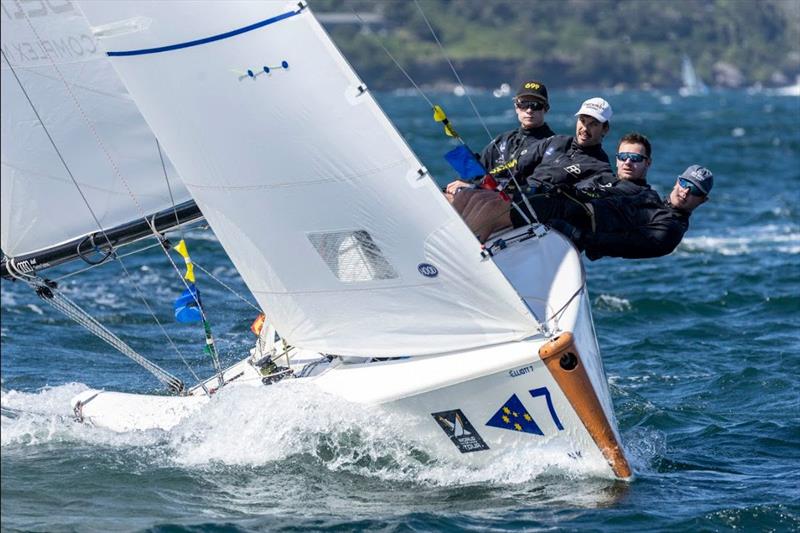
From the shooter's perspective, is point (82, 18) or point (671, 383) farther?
point (671, 383)

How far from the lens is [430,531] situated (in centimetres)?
673

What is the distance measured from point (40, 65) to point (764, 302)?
7690 mm

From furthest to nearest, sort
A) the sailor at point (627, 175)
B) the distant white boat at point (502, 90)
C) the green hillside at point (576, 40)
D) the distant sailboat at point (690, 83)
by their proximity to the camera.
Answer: the distant sailboat at point (690, 83), the green hillside at point (576, 40), the distant white boat at point (502, 90), the sailor at point (627, 175)

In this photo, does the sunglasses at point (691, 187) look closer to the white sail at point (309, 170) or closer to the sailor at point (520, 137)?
the sailor at point (520, 137)

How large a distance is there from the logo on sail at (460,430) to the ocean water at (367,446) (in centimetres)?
14

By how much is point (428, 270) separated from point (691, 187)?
1.80 meters

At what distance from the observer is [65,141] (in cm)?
838

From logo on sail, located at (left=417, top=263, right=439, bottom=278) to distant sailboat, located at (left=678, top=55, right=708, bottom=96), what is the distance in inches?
4565

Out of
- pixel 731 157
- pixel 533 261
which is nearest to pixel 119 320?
pixel 533 261

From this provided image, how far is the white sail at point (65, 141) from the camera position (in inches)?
316

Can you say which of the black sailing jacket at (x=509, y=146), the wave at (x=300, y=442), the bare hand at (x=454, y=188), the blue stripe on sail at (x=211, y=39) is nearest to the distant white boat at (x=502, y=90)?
the black sailing jacket at (x=509, y=146)

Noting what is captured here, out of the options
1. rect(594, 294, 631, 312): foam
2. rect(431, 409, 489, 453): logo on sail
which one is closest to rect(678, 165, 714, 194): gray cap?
rect(431, 409, 489, 453): logo on sail

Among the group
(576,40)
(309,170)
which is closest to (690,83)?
(576,40)

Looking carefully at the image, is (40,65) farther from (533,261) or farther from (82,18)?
(533,261)
